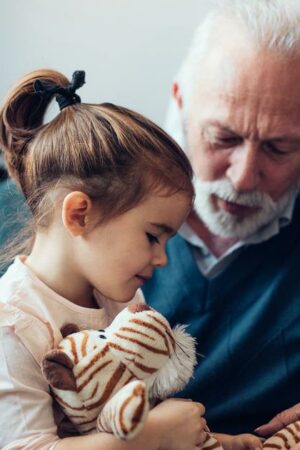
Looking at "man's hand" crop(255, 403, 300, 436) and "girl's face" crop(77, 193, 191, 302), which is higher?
"girl's face" crop(77, 193, 191, 302)

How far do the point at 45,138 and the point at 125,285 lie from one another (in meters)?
0.27

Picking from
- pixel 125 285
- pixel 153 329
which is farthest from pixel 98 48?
pixel 153 329

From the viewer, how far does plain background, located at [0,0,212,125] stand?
187 cm

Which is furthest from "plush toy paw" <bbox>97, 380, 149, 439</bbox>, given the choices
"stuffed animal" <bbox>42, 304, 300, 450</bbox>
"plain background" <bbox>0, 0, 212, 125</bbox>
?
"plain background" <bbox>0, 0, 212, 125</bbox>

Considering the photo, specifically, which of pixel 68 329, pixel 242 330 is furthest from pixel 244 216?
pixel 68 329

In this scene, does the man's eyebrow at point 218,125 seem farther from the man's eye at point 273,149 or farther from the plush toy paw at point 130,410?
A: the plush toy paw at point 130,410

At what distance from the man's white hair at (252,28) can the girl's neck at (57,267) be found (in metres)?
0.60

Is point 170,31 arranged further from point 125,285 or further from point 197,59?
point 125,285

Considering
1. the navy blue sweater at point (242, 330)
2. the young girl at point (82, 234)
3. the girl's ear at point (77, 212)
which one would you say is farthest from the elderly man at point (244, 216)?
the girl's ear at point (77, 212)

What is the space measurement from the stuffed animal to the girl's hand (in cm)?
2

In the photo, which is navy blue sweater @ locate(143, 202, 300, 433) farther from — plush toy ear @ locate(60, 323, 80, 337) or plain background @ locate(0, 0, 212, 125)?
plain background @ locate(0, 0, 212, 125)

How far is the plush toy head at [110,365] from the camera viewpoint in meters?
0.84

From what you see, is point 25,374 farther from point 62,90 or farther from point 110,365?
point 62,90

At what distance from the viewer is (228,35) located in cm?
140
